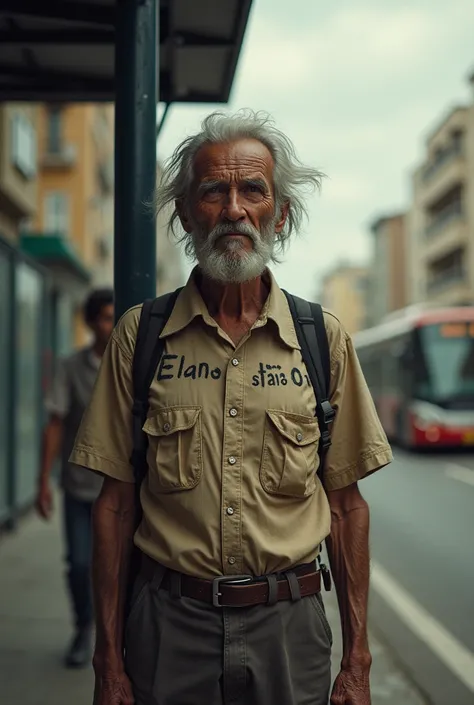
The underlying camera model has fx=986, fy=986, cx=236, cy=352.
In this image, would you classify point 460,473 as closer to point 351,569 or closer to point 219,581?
point 351,569

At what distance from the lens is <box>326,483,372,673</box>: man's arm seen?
8.55 ft

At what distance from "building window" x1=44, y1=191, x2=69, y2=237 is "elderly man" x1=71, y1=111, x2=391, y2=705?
3193 centimetres

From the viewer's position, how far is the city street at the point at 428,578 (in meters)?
5.38

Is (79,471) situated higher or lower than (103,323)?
lower

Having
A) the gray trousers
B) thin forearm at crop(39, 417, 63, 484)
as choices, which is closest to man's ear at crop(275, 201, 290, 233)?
the gray trousers

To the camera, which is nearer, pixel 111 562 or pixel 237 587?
pixel 237 587

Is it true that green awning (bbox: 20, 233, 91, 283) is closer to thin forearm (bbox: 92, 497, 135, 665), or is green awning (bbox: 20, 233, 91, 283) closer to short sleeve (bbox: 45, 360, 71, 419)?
short sleeve (bbox: 45, 360, 71, 419)

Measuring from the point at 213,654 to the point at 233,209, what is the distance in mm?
1139

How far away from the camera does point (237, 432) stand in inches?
98.1

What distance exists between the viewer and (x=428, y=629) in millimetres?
6215

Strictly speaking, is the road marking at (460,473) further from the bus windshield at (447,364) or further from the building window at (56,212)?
the building window at (56,212)

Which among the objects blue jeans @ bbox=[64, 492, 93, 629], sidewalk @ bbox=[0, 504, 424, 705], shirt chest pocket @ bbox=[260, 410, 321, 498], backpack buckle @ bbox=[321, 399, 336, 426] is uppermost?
backpack buckle @ bbox=[321, 399, 336, 426]

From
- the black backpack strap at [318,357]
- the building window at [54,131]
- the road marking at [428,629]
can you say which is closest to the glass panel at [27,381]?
the road marking at [428,629]

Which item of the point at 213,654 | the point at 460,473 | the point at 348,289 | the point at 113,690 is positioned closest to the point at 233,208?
the point at 213,654
